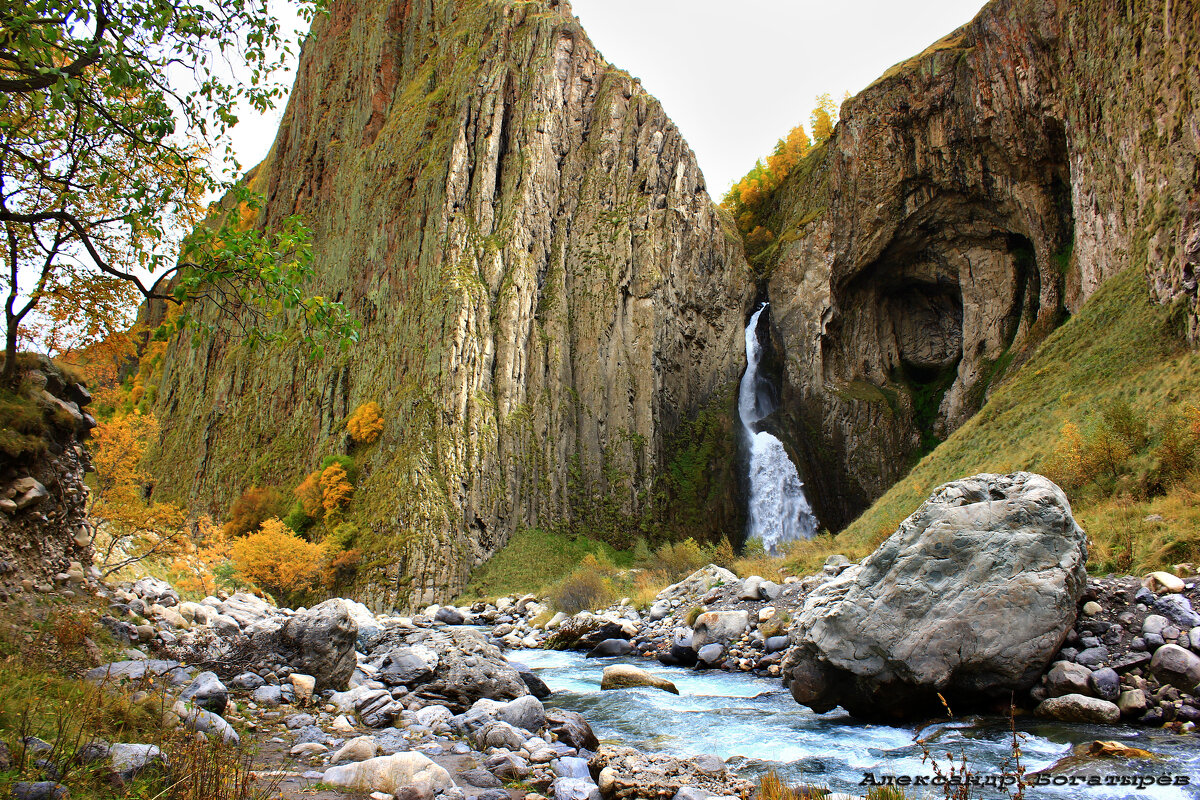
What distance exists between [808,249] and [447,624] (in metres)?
44.0

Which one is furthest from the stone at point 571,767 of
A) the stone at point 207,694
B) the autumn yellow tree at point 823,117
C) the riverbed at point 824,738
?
the autumn yellow tree at point 823,117

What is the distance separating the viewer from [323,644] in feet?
35.6

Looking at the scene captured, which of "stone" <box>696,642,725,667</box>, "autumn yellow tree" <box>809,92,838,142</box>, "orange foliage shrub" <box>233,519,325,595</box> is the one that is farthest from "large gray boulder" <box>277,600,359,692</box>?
"autumn yellow tree" <box>809,92,838,142</box>

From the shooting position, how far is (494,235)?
175ft

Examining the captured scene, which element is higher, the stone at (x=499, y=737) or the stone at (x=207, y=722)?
the stone at (x=207, y=722)

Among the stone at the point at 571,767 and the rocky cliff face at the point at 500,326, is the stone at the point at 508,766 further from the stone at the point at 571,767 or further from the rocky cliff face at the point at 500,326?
the rocky cliff face at the point at 500,326

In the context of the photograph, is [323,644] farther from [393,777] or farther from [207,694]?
[393,777]

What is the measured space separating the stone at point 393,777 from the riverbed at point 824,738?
3948 mm

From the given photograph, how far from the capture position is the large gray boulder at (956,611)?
29.9ft

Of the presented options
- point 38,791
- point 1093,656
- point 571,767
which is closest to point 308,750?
point 571,767

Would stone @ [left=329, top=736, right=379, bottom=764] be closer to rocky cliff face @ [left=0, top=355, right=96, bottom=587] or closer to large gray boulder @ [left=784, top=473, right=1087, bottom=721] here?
rocky cliff face @ [left=0, top=355, right=96, bottom=587]

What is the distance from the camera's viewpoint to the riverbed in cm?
702

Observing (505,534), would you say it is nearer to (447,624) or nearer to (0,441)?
(447,624)

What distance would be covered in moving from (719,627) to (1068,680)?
9.33 m
